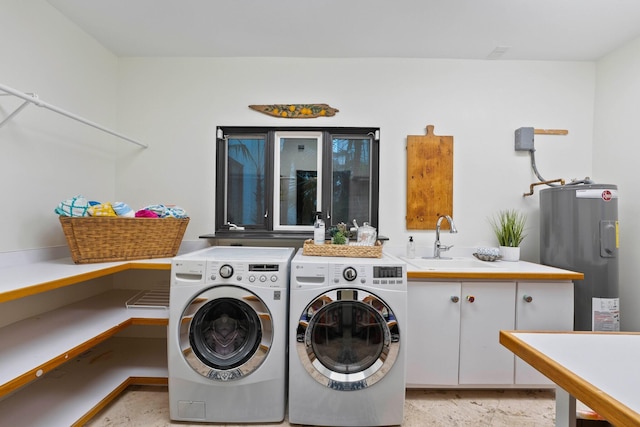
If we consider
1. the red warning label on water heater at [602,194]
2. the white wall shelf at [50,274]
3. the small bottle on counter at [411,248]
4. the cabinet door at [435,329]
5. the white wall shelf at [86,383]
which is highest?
the red warning label on water heater at [602,194]

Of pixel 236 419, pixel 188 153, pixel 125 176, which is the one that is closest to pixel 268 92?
pixel 188 153

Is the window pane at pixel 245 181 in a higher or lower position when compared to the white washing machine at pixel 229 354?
higher

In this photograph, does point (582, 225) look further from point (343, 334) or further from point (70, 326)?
point (70, 326)

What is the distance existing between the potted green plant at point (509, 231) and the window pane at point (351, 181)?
109 cm

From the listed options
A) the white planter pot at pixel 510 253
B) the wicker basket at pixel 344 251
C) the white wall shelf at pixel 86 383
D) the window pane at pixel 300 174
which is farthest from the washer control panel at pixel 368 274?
the white wall shelf at pixel 86 383

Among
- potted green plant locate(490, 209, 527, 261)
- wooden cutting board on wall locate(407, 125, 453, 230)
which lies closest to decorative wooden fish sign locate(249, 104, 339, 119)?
wooden cutting board on wall locate(407, 125, 453, 230)

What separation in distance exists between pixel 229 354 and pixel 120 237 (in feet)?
3.33

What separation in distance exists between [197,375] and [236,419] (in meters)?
0.34

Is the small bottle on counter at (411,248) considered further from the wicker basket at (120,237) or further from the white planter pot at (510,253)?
the wicker basket at (120,237)

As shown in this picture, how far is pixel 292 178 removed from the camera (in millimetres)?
2586

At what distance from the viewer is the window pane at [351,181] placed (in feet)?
8.42

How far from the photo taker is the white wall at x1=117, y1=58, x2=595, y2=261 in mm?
2494

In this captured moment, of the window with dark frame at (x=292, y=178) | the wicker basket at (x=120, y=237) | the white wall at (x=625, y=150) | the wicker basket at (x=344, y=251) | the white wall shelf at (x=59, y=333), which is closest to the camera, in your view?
the white wall shelf at (x=59, y=333)

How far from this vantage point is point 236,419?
165 centimetres
